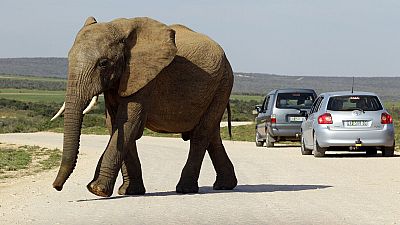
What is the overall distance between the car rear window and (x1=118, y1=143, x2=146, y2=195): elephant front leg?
11.4m

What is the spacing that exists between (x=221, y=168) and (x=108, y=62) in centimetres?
326

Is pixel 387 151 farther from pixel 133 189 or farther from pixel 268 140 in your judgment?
pixel 133 189

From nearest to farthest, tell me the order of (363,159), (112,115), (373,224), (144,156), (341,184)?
(373,224), (112,115), (341,184), (363,159), (144,156)

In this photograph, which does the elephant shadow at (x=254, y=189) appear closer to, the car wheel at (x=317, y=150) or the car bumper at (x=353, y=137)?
the car bumper at (x=353, y=137)

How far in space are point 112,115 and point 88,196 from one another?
1218 millimetres

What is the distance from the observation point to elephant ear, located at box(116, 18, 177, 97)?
15.3m

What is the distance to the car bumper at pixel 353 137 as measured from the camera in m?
26.5

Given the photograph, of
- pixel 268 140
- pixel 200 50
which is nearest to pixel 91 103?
pixel 200 50

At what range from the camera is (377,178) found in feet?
65.9

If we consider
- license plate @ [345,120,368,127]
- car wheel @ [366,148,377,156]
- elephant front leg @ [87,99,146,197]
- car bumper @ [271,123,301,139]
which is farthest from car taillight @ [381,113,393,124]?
elephant front leg @ [87,99,146,197]

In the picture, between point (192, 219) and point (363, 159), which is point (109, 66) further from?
point (363, 159)

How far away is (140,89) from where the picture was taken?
15.4 metres

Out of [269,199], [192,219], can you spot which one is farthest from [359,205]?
[192,219]

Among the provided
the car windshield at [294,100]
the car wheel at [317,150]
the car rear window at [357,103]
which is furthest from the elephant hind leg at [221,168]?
the car windshield at [294,100]
